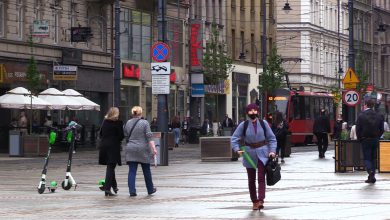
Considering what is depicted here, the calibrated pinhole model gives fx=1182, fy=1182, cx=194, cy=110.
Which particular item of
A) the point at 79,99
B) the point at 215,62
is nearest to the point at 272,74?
the point at 215,62

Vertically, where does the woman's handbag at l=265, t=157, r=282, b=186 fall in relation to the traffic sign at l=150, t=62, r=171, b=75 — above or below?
below

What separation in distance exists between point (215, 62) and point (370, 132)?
4645 cm

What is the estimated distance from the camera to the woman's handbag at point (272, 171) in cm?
1883

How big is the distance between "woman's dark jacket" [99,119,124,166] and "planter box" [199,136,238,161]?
18341 mm

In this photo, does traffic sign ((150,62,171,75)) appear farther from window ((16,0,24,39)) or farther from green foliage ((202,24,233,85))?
green foliage ((202,24,233,85))

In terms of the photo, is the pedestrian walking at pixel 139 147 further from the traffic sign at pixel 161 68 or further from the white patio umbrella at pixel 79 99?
the white patio umbrella at pixel 79 99

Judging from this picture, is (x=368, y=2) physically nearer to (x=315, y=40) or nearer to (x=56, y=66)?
(x=315, y=40)

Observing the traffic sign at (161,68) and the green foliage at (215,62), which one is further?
the green foliage at (215,62)

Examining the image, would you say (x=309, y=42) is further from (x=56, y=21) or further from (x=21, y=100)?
(x=21, y=100)

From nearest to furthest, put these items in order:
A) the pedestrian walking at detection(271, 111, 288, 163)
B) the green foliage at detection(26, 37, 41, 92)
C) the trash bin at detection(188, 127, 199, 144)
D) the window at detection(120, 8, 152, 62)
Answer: the pedestrian walking at detection(271, 111, 288, 163), the green foliage at detection(26, 37, 41, 92), the window at detection(120, 8, 152, 62), the trash bin at detection(188, 127, 199, 144)

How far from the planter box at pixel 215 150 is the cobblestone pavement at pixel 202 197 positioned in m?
7.25

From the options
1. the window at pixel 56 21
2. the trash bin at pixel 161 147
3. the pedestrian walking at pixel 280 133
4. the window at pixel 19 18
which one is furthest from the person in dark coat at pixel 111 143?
the window at pixel 56 21

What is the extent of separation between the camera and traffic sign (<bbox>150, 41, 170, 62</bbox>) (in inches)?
1446

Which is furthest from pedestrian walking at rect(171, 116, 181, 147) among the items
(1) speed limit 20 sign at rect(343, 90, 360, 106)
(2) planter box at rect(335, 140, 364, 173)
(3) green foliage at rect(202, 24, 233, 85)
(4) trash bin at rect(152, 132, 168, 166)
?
(2) planter box at rect(335, 140, 364, 173)
